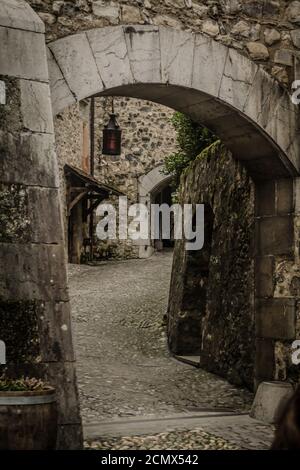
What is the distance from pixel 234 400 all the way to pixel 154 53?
3317 mm

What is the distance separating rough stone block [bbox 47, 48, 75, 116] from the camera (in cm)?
472

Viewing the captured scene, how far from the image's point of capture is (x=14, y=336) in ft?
13.1

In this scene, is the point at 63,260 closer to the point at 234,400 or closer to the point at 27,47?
the point at 27,47

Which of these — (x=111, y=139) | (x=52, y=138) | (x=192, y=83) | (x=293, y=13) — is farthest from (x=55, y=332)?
(x=111, y=139)

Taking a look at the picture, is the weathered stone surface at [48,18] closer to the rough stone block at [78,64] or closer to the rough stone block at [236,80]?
the rough stone block at [78,64]

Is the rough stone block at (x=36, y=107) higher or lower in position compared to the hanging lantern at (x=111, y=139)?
lower

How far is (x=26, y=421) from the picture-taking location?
3.34 meters

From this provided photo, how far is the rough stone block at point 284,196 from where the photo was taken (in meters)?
6.07

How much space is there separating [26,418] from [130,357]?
563 centimetres

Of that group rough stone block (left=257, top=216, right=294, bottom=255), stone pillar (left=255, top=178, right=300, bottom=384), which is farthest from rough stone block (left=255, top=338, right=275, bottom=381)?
rough stone block (left=257, top=216, right=294, bottom=255)

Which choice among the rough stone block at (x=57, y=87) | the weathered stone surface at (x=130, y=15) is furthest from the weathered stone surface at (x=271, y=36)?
the rough stone block at (x=57, y=87)

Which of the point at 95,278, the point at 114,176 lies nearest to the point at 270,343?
the point at 95,278

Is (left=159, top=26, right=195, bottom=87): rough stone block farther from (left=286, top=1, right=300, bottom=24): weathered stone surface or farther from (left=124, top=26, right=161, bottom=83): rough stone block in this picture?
(left=286, top=1, right=300, bottom=24): weathered stone surface

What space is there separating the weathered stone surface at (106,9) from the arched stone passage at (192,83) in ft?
0.40
